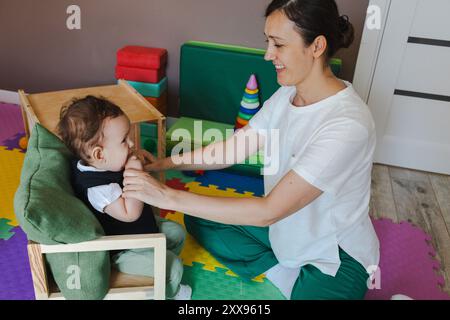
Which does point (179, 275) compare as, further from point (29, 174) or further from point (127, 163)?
point (29, 174)

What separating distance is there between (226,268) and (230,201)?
20.8 inches

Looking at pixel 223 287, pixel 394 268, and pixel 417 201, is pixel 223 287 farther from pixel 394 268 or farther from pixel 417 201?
pixel 417 201

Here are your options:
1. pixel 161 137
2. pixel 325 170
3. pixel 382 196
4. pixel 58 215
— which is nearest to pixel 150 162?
pixel 161 137

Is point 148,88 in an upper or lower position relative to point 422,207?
upper

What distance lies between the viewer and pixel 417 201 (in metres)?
2.07

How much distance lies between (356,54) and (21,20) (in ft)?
6.25

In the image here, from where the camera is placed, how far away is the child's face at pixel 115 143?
110 cm

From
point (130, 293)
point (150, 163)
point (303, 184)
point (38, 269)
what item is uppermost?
point (303, 184)

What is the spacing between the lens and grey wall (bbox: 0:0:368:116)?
2242 mm

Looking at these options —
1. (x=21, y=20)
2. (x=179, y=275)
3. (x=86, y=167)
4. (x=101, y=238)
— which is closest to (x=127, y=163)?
(x=86, y=167)

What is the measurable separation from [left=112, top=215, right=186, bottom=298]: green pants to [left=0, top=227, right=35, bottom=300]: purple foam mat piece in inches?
16.0

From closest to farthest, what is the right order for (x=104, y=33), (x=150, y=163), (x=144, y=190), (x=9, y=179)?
(x=144, y=190), (x=150, y=163), (x=9, y=179), (x=104, y=33)

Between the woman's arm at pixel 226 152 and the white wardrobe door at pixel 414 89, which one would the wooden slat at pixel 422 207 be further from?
the woman's arm at pixel 226 152

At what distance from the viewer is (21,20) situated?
2.54 m
